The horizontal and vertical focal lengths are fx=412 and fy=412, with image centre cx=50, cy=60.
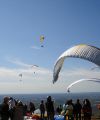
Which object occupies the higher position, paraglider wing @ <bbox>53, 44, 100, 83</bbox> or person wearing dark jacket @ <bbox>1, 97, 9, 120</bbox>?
paraglider wing @ <bbox>53, 44, 100, 83</bbox>

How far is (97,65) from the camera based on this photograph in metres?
12.7

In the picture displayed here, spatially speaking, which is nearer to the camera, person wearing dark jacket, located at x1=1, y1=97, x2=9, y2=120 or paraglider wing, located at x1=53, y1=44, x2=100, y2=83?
paraglider wing, located at x1=53, y1=44, x2=100, y2=83

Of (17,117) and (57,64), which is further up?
(57,64)

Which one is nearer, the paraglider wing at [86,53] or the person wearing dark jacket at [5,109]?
the paraglider wing at [86,53]

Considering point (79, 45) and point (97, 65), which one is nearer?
point (97, 65)

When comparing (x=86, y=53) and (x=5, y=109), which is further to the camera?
(x=5, y=109)

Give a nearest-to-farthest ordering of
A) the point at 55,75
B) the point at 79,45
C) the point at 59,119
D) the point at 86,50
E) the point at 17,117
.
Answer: the point at 86,50, the point at 79,45, the point at 17,117, the point at 55,75, the point at 59,119

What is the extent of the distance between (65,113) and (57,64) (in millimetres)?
4029

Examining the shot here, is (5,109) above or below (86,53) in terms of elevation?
below

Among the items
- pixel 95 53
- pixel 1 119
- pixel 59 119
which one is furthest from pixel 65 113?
pixel 95 53

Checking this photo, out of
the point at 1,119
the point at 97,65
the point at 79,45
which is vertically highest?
the point at 79,45

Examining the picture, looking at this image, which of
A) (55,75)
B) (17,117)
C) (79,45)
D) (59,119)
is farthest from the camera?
(59,119)

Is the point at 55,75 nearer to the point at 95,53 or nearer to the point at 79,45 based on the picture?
the point at 79,45

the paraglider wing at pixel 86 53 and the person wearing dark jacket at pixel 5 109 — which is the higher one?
the paraglider wing at pixel 86 53
